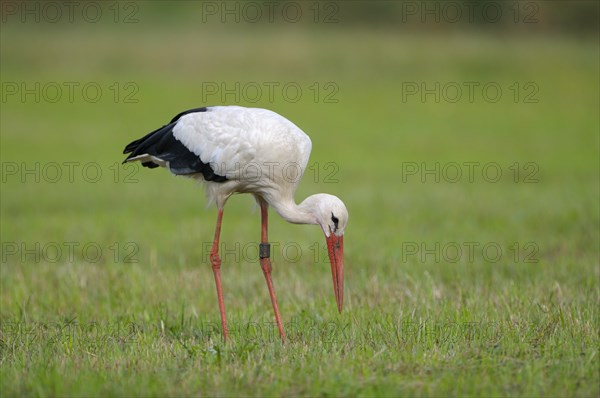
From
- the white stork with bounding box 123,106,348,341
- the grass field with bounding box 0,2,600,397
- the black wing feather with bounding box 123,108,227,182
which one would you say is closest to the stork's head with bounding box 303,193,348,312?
the white stork with bounding box 123,106,348,341

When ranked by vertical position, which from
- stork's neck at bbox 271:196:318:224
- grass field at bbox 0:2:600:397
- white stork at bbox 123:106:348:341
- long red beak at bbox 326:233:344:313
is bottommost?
grass field at bbox 0:2:600:397

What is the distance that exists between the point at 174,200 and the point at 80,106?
13284mm

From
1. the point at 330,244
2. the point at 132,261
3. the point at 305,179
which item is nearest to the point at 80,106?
the point at 305,179

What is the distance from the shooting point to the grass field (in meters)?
4.62

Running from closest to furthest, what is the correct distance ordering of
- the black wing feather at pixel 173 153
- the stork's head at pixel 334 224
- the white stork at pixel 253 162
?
the stork's head at pixel 334 224, the white stork at pixel 253 162, the black wing feather at pixel 173 153

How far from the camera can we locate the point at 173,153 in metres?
6.56

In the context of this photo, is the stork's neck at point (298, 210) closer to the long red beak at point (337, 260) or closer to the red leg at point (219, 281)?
the long red beak at point (337, 260)

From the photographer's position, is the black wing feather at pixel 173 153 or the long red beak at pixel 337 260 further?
the black wing feather at pixel 173 153

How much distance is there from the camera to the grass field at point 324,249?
4.62 meters

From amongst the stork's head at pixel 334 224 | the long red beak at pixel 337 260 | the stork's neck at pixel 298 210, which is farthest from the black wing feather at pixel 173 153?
the long red beak at pixel 337 260

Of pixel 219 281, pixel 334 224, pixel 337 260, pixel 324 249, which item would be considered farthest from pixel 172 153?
pixel 324 249

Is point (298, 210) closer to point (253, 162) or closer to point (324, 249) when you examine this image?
point (253, 162)

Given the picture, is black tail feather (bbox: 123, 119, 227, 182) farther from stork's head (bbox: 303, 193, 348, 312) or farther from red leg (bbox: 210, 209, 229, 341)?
stork's head (bbox: 303, 193, 348, 312)

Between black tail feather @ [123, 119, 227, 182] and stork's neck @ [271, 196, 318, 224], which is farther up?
black tail feather @ [123, 119, 227, 182]
